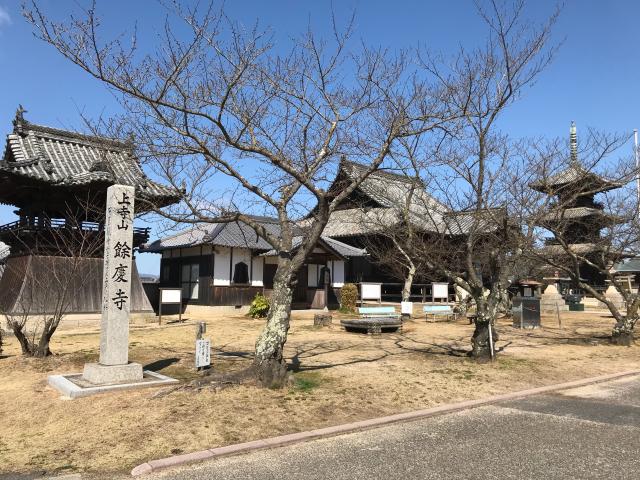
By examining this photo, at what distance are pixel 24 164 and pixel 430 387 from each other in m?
14.3

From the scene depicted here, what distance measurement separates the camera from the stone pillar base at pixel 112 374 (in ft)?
26.2

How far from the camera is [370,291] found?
27.5 metres

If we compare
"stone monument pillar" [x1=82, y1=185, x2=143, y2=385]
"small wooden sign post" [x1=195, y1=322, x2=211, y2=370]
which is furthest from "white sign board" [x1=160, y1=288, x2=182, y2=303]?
"stone monument pillar" [x1=82, y1=185, x2=143, y2=385]

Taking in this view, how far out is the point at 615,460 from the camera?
5.29 meters

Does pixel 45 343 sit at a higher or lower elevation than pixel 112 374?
higher

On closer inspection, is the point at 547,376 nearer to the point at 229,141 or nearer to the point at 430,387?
the point at 430,387

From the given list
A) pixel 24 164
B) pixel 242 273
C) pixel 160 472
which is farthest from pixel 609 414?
pixel 242 273

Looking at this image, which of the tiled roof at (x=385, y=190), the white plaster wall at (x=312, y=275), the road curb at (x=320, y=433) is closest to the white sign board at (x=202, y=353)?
the road curb at (x=320, y=433)

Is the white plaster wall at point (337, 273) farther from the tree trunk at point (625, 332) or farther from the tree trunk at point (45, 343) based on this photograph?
the tree trunk at point (45, 343)

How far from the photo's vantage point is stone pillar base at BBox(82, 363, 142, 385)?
800 cm

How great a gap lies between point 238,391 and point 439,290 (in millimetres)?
23345

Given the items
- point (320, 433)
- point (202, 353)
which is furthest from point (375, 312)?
point (320, 433)

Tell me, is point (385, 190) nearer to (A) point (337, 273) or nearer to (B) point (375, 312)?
(B) point (375, 312)

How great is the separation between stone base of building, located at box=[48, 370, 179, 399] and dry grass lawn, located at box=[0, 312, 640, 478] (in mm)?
164
